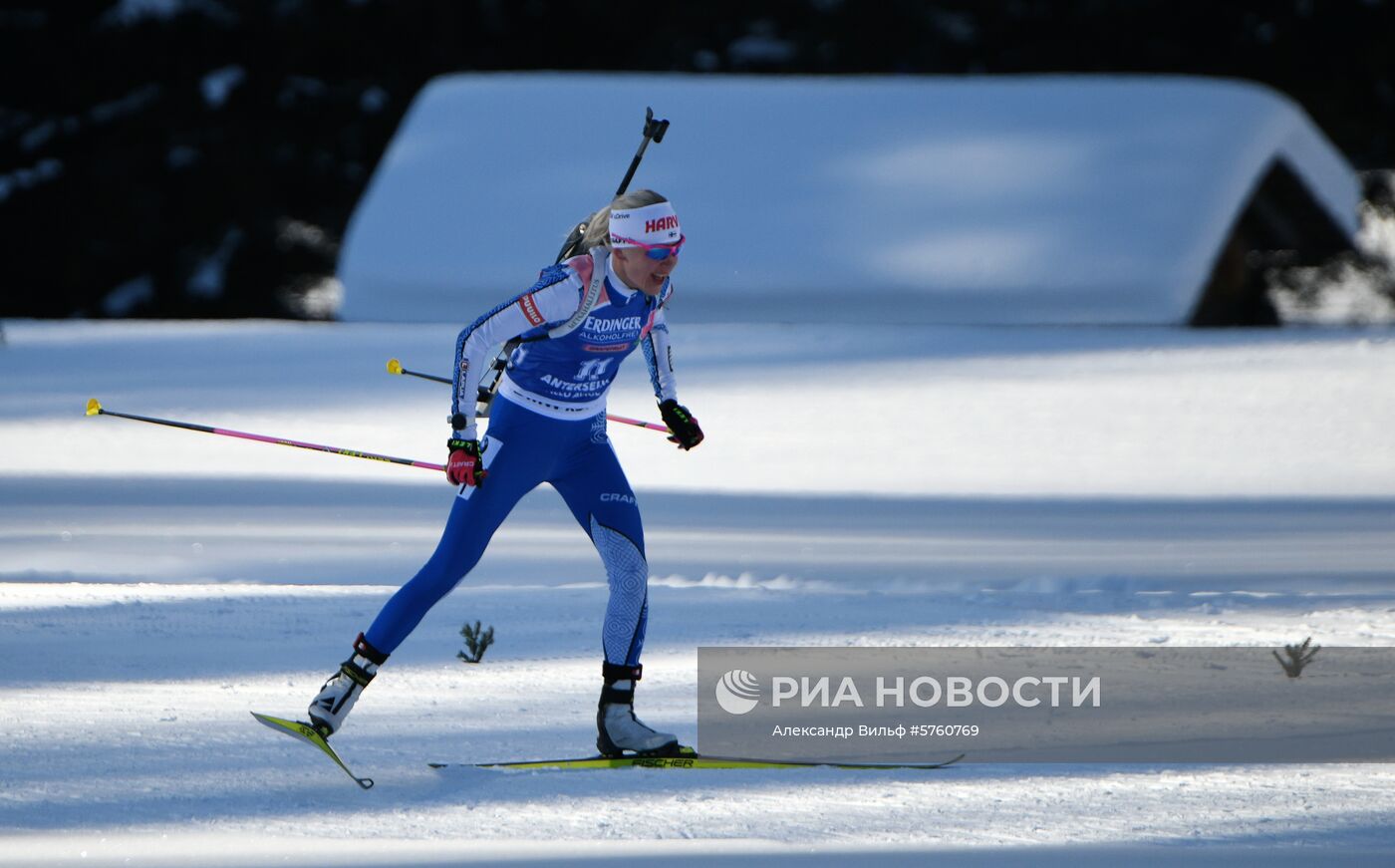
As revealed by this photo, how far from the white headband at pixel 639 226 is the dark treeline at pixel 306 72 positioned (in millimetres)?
27511

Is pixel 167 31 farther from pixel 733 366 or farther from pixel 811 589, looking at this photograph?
pixel 811 589

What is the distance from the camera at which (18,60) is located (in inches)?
1331

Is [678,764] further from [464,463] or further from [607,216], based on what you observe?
[607,216]

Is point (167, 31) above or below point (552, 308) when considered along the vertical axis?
above

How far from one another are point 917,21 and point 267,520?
25.2 metres

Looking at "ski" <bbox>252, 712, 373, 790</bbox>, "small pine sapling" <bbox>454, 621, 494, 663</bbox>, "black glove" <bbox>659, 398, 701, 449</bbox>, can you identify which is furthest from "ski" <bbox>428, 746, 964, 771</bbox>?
"small pine sapling" <bbox>454, 621, 494, 663</bbox>

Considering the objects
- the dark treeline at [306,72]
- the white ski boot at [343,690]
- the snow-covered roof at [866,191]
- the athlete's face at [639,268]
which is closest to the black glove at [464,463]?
the white ski boot at [343,690]

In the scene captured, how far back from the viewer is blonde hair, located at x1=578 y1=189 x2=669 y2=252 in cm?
595

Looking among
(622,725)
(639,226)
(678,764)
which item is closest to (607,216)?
(639,226)

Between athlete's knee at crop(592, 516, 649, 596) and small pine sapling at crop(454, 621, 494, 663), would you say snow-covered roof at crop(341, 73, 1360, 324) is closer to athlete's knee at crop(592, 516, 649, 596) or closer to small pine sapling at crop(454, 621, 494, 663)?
small pine sapling at crop(454, 621, 494, 663)

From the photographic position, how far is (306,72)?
33.8 m

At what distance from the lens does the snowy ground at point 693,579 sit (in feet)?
17.1

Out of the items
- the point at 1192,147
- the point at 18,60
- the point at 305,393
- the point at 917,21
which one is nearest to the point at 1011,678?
the point at 305,393

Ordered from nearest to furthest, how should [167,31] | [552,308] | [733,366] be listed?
[552,308], [733,366], [167,31]
